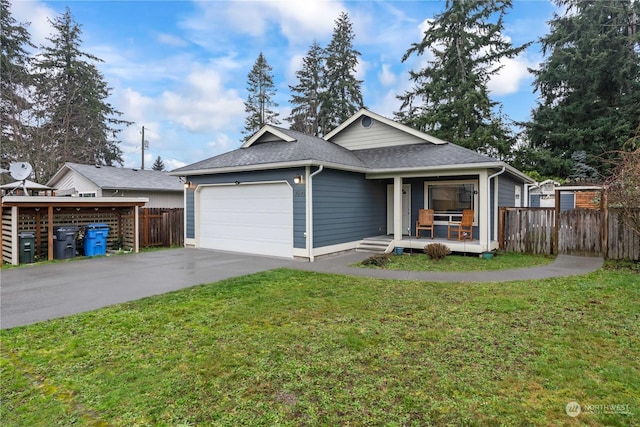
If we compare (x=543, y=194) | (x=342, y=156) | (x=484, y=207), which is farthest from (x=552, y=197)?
(x=342, y=156)

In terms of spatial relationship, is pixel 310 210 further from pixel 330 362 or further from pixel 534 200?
pixel 534 200

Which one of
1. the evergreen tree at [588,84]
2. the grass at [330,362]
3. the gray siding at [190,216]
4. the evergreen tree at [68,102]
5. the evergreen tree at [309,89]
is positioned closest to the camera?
the grass at [330,362]

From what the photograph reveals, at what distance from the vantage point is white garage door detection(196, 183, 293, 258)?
399 inches

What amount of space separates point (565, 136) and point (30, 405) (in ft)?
86.9

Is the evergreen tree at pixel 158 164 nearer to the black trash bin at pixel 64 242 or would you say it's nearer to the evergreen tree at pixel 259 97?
the evergreen tree at pixel 259 97

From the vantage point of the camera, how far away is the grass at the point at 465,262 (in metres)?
8.25

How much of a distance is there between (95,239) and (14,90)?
791 inches

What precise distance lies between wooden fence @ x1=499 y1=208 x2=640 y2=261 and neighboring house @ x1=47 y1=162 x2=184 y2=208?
582 inches

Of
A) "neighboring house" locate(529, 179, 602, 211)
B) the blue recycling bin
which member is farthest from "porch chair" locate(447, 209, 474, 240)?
the blue recycling bin

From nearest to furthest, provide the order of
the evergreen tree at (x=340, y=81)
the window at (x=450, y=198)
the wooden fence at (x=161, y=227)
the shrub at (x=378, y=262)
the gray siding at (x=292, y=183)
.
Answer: the shrub at (x=378, y=262)
the gray siding at (x=292, y=183)
the window at (x=450, y=198)
the wooden fence at (x=161, y=227)
the evergreen tree at (x=340, y=81)

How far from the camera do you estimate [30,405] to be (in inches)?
106

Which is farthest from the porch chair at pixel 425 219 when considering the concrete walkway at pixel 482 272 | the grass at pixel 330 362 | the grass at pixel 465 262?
the grass at pixel 330 362

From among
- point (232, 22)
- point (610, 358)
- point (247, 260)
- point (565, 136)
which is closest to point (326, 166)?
point (247, 260)

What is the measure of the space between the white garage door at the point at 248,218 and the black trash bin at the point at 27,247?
4.48 metres
